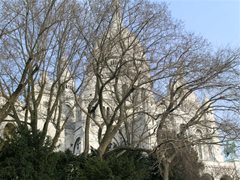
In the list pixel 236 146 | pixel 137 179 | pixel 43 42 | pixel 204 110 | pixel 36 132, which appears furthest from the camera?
pixel 204 110

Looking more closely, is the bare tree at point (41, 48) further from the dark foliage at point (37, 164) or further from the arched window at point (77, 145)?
the arched window at point (77, 145)

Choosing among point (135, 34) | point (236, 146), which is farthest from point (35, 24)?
point (236, 146)

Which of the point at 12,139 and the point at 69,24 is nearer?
the point at 12,139

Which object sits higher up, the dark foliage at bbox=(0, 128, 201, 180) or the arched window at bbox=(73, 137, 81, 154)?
the arched window at bbox=(73, 137, 81, 154)

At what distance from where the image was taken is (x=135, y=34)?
1555 centimetres

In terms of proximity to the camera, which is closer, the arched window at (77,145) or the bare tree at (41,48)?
the bare tree at (41,48)

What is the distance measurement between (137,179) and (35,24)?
25.8 feet

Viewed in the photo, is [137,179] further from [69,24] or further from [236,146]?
[69,24]

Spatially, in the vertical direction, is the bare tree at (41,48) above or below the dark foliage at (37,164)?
above

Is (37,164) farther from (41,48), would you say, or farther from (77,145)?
(77,145)

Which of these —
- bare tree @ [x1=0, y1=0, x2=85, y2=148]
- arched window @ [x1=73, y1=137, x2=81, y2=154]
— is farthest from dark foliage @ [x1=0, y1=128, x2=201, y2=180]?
arched window @ [x1=73, y1=137, x2=81, y2=154]

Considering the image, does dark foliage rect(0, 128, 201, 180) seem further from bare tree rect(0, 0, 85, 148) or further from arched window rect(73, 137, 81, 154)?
arched window rect(73, 137, 81, 154)

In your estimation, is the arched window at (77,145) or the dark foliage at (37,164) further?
the arched window at (77,145)

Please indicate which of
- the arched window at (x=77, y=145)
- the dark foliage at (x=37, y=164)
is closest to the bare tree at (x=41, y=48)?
the dark foliage at (x=37, y=164)
